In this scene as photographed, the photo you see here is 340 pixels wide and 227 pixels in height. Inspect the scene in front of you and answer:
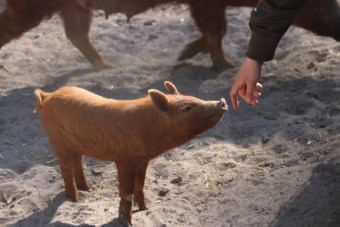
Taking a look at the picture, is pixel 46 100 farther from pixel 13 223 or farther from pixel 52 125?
pixel 13 223

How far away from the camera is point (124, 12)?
18.8 feet

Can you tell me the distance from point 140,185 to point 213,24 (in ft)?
8.14

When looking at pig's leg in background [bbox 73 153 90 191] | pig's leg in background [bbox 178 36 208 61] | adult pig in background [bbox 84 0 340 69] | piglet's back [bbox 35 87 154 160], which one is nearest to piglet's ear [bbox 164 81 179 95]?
piglet's back [bbox 35 87 154 160]

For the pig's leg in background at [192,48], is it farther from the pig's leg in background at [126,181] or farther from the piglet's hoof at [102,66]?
→ the pig's leg in background at [126,181]

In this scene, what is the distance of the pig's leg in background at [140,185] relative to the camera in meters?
3.39

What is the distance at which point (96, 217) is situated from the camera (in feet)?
11.4

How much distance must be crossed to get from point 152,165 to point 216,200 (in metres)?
0.56

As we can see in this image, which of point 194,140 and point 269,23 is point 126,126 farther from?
point 194,140

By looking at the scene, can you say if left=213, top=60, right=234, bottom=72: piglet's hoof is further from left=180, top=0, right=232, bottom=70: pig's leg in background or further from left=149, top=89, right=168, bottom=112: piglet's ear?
left=149, top=89, right=168, bottom=112: piglet's ear

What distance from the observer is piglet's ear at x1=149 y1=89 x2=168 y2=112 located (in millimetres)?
3203

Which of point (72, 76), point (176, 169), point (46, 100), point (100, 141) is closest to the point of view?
point (100, 141)

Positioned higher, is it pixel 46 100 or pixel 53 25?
pixel 46 100

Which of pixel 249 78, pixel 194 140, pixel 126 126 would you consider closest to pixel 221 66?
pixel 194 140

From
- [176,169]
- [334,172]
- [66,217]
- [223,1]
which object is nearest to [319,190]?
[334,172]
